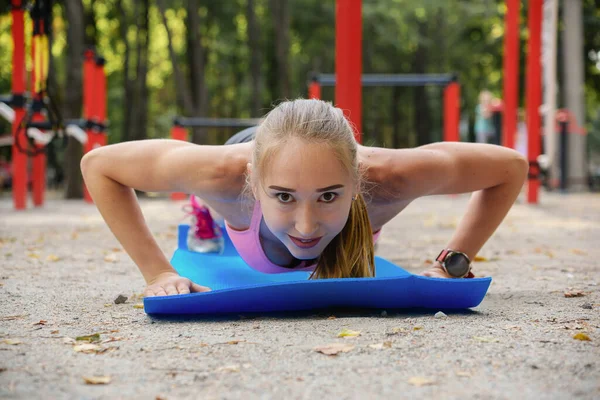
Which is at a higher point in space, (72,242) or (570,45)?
(570,45)

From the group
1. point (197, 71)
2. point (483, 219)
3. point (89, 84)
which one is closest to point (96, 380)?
point (483, 219)

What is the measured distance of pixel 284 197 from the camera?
7.72ft

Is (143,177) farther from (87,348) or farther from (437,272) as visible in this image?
(437,272)

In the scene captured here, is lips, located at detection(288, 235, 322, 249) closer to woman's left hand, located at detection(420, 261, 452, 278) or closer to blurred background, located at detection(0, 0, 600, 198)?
woman's left hand, located at detection(420, 261, 452, 278)

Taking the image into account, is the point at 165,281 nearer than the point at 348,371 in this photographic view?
No

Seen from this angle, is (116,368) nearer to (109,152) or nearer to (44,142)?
(109,152)

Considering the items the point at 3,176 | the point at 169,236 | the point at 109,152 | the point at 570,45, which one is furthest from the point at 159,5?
the point at 109,152

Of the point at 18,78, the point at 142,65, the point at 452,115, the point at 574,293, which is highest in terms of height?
the point at 142,65

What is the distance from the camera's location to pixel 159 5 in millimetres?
13195

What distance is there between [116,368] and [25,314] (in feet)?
3.00

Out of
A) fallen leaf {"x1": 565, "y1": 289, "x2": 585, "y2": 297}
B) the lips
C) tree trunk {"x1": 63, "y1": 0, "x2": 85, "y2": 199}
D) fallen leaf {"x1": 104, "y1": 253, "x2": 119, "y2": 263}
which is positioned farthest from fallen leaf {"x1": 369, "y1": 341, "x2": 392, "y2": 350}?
tree trunk {"x1": 63, "y1": 0, "x2": 85, "y2": 199}

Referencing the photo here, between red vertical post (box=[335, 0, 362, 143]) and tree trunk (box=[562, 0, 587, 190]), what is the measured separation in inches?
376

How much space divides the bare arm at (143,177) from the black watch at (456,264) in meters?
0.91

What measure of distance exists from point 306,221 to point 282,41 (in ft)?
41.7
